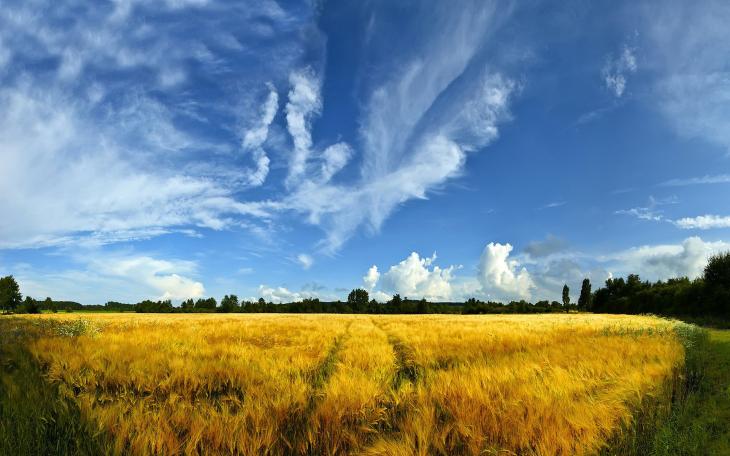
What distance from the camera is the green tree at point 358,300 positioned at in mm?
116231

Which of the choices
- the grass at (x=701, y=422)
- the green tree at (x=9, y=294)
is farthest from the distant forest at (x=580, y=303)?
the grass at (x=701, y=422)

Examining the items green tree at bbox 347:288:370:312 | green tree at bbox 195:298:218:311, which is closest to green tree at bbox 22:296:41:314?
green tree at bbox 195:298:218:311

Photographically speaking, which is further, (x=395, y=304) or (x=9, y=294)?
(x=395, y=304)

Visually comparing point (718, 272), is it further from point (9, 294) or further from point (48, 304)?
point (48, 304)

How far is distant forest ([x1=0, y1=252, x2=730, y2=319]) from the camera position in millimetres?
42156

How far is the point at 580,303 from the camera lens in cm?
10694

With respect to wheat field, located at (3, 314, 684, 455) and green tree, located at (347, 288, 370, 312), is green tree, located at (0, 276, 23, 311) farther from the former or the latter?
wheat field, located at (3, 314, 684, 455)

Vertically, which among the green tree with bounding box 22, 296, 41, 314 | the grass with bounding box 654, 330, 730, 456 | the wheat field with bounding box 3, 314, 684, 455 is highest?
the green tree with bounding box 22, 296, 41, 314

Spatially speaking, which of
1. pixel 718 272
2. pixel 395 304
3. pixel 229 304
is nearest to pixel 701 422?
pixel 718 272

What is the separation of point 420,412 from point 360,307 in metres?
115

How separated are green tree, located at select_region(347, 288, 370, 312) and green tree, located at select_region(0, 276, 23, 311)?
82.4m

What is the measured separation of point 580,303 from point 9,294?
466 feet

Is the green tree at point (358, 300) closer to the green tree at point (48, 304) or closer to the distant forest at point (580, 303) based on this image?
the distant forest at point (580, 303)

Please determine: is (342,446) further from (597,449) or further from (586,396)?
(586,396)
